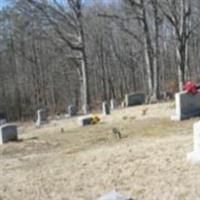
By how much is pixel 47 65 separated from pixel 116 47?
24.7ft

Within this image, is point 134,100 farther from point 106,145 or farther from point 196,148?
point 196,148


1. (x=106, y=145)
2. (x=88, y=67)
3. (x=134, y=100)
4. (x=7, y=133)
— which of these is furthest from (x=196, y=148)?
(x=88, y=67)

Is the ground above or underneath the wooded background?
underneath

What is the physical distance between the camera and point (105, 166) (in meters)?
9.77

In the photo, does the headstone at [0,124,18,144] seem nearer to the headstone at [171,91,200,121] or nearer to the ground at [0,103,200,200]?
the ground at [0,103,200,200]

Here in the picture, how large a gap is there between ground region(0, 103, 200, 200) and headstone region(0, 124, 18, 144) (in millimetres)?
1125

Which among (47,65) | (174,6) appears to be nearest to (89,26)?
(47,65)

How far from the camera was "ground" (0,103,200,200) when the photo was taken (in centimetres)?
812

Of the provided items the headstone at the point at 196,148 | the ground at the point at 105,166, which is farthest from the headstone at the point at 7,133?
the headstone at the point at 196,148

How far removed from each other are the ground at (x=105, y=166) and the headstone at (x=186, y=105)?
1.74ft

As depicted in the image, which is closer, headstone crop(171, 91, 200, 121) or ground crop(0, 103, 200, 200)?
ground crop(0, 103, 200, 200)

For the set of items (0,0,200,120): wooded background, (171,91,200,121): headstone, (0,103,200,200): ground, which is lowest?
(0,103,200,200): ground

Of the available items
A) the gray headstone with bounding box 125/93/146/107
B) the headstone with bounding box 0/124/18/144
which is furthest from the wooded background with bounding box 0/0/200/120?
the headstone with bounding box 0/124/18/144

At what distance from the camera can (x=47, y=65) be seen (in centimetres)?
5569
